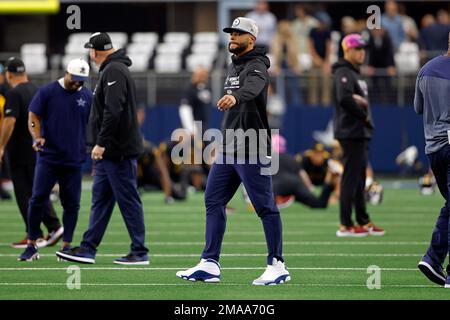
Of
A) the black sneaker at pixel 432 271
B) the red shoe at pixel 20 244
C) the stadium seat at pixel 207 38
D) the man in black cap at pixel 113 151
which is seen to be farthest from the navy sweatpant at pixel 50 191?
the stadium seat at pixel 207 38

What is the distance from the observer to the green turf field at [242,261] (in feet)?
35.9

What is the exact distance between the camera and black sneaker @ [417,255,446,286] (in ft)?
37.3

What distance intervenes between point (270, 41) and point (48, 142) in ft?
55.5

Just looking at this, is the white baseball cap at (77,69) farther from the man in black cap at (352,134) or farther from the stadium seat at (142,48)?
the stadium seat at (142,48)

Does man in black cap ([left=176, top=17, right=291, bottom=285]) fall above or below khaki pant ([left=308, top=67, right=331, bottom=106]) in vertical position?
above

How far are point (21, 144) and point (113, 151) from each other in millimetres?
2470

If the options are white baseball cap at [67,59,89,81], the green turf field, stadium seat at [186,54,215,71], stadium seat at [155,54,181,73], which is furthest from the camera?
stadium seat at [155,54,181,73]

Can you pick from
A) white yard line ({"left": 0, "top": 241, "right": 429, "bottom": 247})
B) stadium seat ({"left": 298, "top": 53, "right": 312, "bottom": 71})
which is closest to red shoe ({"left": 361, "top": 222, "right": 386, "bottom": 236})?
white yard line ({"left": 0, "top": 241, "right": 429, "bottom": 247})

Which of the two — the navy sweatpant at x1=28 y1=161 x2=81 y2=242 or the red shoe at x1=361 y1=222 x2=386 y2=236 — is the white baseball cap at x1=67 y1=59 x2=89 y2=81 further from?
the red shoe at x1=361 y1=222 x2=386 y2=236

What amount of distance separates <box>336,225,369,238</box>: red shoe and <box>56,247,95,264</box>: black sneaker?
4125 millimetres

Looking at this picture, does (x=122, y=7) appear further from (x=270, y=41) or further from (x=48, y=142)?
(x=48, y=142)

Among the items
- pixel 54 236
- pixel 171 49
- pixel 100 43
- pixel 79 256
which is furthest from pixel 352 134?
pixel 171 49

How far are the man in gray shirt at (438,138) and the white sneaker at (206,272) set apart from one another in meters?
1.79
